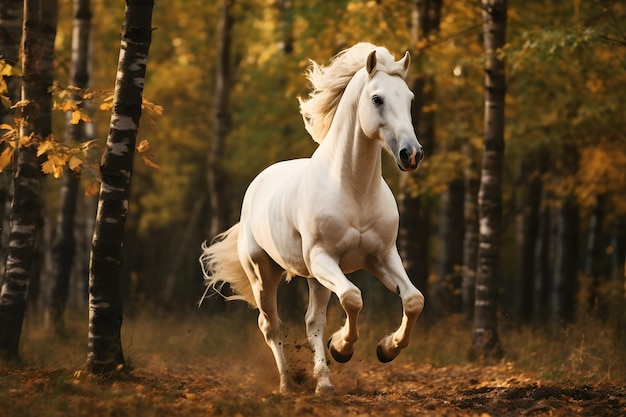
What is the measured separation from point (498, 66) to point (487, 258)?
2682 mm

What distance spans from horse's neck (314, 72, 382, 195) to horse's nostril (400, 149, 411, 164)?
0.96 meters

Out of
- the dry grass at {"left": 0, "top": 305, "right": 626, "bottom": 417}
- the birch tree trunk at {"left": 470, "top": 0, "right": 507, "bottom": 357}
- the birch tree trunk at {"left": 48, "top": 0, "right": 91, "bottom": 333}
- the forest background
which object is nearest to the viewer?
the dry grass at {"left": 0, "top": 305, "right": 626, "bottom": 417}

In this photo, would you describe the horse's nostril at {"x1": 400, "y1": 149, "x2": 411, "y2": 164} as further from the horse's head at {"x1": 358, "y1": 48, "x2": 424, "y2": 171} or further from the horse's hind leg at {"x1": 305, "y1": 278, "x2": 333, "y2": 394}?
the horse's hind leg at {"x1": 305, "y1": 278, "x2": 333, "y2": 394}

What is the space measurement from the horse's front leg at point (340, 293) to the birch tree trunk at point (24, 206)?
A: 12.0 ft

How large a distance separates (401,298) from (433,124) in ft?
36.2

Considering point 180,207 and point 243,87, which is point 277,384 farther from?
point 180,207

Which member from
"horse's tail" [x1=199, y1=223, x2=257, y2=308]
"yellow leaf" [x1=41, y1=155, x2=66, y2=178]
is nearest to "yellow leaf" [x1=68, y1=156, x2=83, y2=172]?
"yellow leaf" [x1=41, y1=155, x2=66, y2=178]

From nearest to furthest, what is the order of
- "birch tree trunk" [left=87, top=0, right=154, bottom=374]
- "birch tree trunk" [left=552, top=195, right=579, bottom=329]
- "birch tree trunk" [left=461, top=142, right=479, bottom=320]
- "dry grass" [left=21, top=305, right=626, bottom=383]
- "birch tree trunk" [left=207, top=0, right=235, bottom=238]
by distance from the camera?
"birch tree trunk" [left=87, top=0, right=154, bottom=374]
"dry grass" [left=21, top=305, right=626, bottom=383]
"birch tree trunk" [left=461, top=142, right=479, bottom=320]
"birch tree trunk" [left=207, top=0, right=235, bottom=238]
"birch tree trunk" [left=552, top=195, right=579, bottom=329]

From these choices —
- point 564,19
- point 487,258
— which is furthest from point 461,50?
point 487,258

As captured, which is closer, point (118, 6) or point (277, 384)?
point (277, 384)

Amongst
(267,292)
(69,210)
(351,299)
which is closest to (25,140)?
(267,292)

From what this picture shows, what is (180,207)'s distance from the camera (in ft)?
115

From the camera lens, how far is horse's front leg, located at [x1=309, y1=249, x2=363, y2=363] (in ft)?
27.2

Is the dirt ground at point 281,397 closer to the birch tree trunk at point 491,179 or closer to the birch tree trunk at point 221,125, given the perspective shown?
the birch tree trunk at point 491,179
